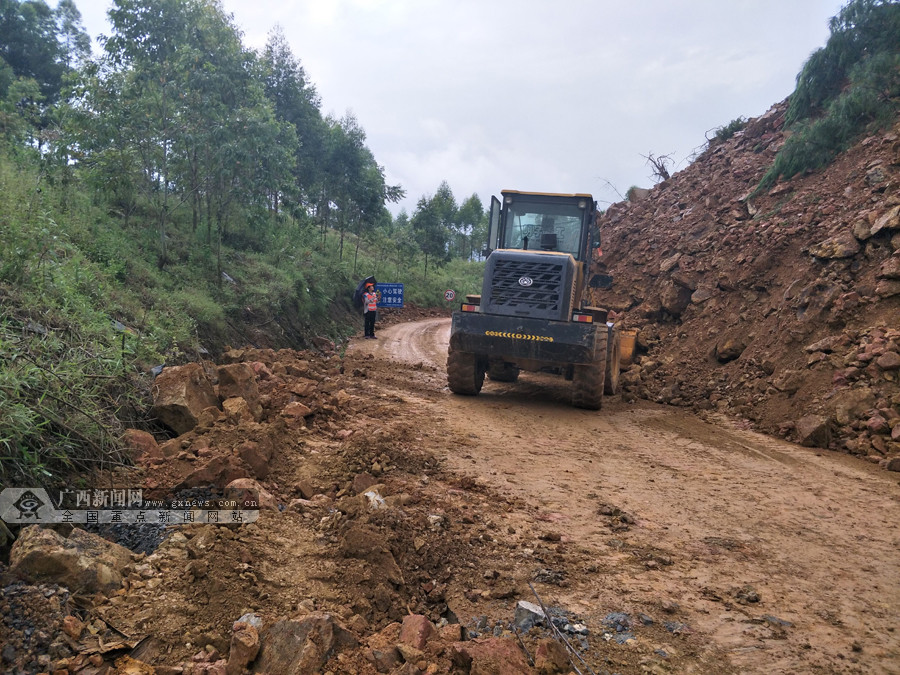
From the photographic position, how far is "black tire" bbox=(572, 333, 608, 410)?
861 cm

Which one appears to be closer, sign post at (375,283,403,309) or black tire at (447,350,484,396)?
black tire at (447,350,484,396)

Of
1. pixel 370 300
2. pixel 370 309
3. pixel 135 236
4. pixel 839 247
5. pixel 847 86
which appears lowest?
pixel 370 309

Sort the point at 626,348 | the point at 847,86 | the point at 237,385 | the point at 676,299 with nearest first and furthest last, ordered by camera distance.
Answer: the point at 237,385, the point at 626,348, the point at 676,299, the point at 847,86

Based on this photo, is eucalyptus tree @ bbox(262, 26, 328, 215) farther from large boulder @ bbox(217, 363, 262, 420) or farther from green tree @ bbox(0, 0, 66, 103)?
large boulder @ bbox(217, 363, 262, 420)

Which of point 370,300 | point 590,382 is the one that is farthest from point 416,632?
point 370,300

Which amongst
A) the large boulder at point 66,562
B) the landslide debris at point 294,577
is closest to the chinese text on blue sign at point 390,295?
the landslide debris at point 294,577

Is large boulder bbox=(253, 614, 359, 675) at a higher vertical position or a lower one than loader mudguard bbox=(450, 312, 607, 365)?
lower

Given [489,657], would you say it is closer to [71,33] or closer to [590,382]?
[590,382]

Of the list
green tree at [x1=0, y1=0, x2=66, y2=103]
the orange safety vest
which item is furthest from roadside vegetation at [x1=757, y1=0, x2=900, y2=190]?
green tree at [x1=0, y1=0, x2=66, y2=103]

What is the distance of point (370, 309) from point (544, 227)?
8715mm

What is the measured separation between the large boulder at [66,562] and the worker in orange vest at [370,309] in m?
14.4

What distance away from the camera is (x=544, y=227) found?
9.73 meters

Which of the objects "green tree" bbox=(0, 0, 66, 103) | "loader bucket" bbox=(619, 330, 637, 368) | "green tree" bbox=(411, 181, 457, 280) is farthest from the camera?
"green tree" bbox=(411, 181, 457, 280)

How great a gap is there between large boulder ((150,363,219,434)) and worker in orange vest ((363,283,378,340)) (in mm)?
12054
